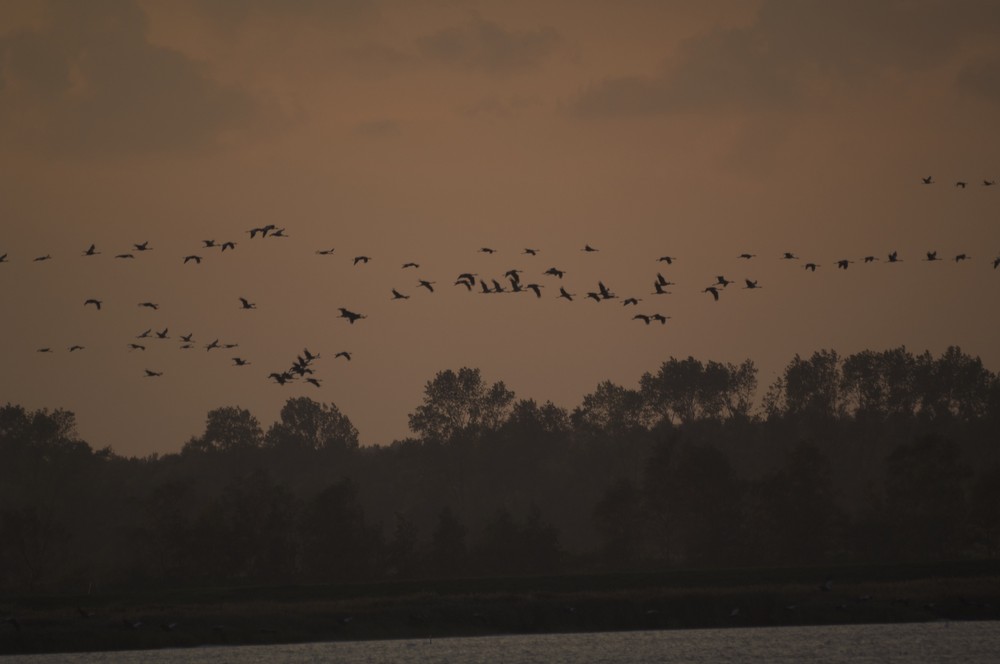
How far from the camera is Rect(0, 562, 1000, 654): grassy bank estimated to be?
89.4 metres

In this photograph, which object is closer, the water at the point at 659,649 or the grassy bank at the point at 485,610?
the water at the point at 659,649

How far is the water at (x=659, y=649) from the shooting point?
79.4 meters

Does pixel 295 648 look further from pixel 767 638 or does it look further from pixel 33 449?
pixel 33 449

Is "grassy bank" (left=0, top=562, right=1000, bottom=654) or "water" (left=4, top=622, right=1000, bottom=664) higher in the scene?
"grassy bank" (left=0, top=562, right=1000, bottom=654)

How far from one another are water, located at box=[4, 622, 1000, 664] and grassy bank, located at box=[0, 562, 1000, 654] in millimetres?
1360

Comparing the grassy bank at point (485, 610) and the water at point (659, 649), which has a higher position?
the grassy bank at point (485, 610)

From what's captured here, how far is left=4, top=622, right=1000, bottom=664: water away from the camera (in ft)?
260

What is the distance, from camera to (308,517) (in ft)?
417

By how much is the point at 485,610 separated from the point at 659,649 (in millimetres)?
14009

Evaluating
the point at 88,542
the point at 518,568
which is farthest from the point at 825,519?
the point at 88,542

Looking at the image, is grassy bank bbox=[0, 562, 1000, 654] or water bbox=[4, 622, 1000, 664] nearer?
water bbox=[4, 622, 1000, 664]

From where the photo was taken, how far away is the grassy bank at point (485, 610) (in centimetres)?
8938

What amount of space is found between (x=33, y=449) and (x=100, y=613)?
109 m

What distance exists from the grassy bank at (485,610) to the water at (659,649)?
1360 millimetres
